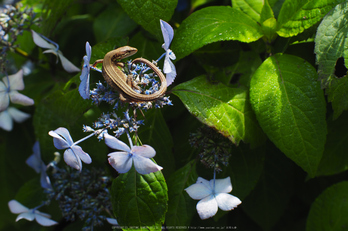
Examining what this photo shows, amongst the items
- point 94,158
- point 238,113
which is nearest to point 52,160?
point 94,158

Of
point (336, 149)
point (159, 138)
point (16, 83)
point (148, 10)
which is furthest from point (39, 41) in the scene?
point (336, 149)

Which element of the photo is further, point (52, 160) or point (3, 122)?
point (3, 122)

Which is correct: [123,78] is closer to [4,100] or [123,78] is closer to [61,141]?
Result: [61,141]

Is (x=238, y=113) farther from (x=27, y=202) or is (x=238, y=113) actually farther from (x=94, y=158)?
(x=27, y=202)

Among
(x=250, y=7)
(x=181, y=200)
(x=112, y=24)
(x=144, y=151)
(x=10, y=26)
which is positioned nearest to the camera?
(x=144, y=151)

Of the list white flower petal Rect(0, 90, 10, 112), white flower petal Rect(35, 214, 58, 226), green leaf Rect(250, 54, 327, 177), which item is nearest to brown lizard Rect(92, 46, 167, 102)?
green leaf Rect(250, 54, 327, 177)

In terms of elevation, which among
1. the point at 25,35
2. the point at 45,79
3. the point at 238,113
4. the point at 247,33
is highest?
the point at 247,33
